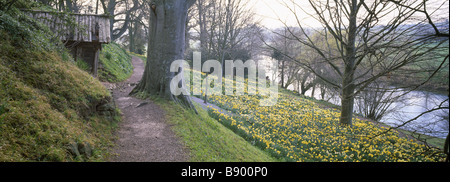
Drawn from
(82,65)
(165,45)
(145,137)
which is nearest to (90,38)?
(82,65)

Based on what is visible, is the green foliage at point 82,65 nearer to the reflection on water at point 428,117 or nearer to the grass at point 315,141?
the grass at point 315,141

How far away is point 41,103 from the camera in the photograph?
427cm

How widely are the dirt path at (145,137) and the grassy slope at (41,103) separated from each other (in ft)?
1.05

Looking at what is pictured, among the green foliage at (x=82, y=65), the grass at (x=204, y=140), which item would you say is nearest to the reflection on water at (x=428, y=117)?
the grass at (x=204, y=140)

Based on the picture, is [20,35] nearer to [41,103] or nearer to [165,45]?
[41,103]

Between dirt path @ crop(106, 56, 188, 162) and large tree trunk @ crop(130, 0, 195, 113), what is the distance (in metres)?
0.76

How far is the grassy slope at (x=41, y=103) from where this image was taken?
341cm

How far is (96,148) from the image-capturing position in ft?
14.4

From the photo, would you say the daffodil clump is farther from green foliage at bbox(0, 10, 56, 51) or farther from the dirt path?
green foliage at bbox(0, 10, 56, 51)

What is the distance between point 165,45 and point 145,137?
3659 millimetres
